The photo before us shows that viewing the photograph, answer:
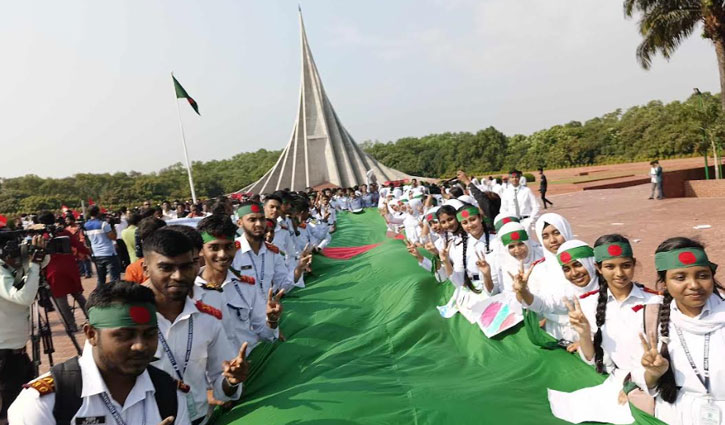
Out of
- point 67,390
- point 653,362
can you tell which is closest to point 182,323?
point 67,390

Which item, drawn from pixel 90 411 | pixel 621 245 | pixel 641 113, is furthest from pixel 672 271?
pixel 641 113

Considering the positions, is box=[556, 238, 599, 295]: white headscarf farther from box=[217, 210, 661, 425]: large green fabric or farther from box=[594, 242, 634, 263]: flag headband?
box=[217, 210, 661, 425]: large green fabric

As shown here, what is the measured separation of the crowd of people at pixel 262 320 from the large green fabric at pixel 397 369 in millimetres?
168

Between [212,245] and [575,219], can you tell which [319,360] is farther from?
[575,219]

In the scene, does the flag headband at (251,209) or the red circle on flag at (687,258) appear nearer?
the red circle on flag at (687,258)

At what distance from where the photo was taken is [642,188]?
747 inches

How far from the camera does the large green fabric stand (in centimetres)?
221

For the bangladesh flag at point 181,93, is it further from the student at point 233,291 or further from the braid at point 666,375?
the braid at point 666,375

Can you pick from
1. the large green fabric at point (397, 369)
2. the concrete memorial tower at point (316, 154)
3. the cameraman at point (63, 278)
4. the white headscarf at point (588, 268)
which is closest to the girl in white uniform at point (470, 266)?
the large green fabric at point (397, 369)

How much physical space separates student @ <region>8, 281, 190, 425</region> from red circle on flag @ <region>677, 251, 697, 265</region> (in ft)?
7.29

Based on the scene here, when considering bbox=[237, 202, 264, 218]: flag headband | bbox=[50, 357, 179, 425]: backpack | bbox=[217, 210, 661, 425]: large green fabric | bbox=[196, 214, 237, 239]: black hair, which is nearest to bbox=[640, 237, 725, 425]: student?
bbox=[217, 210, 661, 425]: large green fabric

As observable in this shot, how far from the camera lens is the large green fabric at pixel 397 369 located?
2215 mm

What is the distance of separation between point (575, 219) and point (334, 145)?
28.3 metres

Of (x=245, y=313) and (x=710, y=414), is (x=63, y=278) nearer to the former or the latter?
(x=245, y=313)
